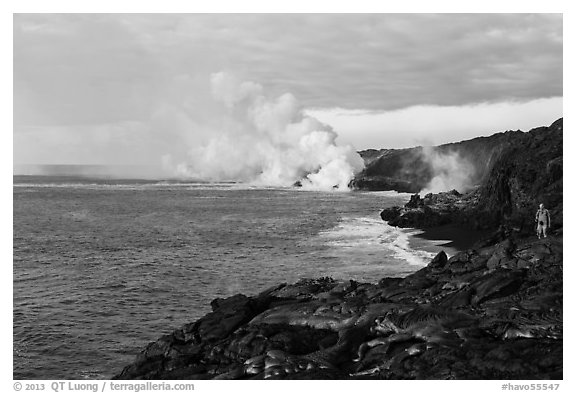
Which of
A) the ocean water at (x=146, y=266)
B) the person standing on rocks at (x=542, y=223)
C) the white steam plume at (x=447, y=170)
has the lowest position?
the ocean water at (x=146, y=266)

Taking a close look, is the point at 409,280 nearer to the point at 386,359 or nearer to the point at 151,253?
the point at 386,359

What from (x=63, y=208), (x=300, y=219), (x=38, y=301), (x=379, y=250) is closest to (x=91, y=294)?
(x=38, y=301)

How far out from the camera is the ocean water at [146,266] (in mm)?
36688

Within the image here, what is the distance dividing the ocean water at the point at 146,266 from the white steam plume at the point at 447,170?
70491mm

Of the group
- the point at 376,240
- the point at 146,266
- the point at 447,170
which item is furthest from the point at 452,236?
the point at 447,170

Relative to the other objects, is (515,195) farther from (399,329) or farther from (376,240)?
(399,329)

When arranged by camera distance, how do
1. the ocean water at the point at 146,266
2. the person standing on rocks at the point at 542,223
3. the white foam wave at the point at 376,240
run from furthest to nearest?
the white foam wave at the point at 376,240
the ocean water at the point at 146,266
the person standing on rocks at the point at 542,223

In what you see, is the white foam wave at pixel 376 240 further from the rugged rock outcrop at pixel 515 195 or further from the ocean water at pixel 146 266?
the rugged rock outcrop at pixel 515 195

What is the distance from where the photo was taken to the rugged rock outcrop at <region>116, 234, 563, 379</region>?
22406mm

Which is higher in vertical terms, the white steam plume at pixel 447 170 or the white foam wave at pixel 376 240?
the white steam plume at pixel 447 170

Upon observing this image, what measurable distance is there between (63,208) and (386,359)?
117 metres

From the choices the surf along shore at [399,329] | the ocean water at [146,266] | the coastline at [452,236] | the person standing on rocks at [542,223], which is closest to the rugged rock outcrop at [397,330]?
the surf along shore at [399,329]

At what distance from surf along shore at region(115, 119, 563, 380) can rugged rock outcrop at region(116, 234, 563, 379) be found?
6 cm

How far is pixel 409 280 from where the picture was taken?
35.9 metres
